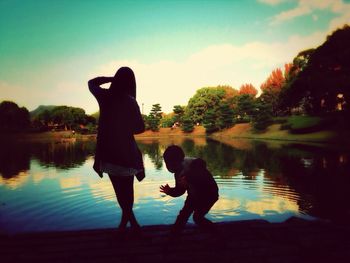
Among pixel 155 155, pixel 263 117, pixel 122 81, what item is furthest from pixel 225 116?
pixel 122 81

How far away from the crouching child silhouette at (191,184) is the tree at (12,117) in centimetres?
7299

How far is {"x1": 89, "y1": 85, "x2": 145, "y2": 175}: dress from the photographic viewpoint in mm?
3646

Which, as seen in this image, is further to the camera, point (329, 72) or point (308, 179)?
point (329, 72)

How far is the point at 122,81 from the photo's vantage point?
370 centimetres

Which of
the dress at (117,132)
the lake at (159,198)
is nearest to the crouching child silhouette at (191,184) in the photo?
the dress at (117,132)

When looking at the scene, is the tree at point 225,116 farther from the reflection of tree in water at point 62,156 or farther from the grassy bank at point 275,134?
the reflection of tree in water at point 62,156

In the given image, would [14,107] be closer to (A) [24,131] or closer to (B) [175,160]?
(A) [24,131]

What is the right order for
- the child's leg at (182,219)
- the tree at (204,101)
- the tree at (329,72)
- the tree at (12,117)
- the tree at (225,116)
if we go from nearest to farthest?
the child's leg at (182,219)
the tree at (329,72)
the tree at (225,116)
the tree at (12,117)
the tree at (204,101)

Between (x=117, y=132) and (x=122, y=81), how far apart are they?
0.59m

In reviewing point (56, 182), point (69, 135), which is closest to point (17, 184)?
point (56, 182)

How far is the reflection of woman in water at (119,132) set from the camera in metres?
3.65

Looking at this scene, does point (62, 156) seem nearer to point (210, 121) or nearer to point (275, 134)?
point (275, 134)

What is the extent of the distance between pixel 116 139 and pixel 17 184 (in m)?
10.4

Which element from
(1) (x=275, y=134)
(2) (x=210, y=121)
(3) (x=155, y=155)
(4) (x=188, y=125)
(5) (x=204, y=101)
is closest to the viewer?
(3) (x=155, y=155)
